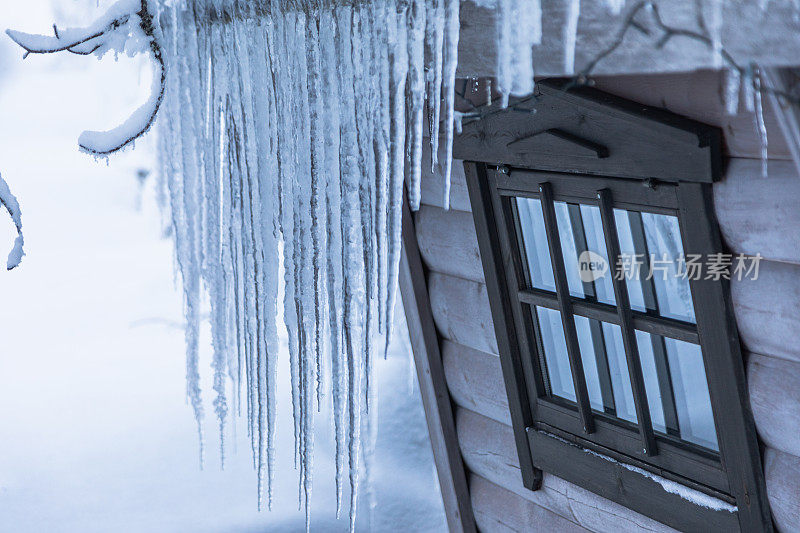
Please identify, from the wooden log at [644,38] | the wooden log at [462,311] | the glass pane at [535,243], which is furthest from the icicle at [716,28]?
the wooden log at [462,311]

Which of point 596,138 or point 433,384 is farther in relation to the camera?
point 433,384

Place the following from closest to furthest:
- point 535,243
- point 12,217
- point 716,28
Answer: point 716,28 → point 12,217 → point 535,243

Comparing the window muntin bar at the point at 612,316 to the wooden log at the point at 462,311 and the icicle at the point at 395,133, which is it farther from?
the icicle at the point at 395,133

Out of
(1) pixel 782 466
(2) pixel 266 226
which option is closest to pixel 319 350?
(2) pixel 266 226

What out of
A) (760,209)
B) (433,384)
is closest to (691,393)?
(760,209)

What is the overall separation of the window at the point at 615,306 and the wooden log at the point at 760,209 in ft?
0.13

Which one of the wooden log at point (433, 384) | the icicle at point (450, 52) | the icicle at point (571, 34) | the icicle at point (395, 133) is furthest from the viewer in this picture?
the wooden log at point (433, 384)

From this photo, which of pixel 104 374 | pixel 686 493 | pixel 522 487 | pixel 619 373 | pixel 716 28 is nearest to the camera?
pixel 716 28

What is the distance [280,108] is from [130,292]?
17.6 ft

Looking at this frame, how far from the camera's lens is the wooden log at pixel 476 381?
2.68 meters

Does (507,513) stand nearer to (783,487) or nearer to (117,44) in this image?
(783,487)

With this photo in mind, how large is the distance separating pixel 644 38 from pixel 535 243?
4.47 feet

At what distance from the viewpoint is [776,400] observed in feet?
5.32

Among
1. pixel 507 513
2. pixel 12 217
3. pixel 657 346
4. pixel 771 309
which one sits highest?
pixel 12 217
